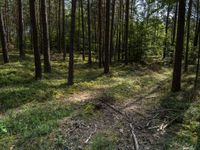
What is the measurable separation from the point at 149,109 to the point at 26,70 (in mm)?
9104

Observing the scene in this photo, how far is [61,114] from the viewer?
32.6 feet

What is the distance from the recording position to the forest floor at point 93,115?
7.92m

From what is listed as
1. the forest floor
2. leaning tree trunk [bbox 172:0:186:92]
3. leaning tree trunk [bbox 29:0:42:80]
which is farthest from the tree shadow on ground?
leaning tree trunk [bbox 29:0:42:80]

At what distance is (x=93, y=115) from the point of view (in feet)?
32.9

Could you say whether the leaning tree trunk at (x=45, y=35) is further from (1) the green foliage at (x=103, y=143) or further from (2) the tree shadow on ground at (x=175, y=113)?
(1) the green foliage at (x=103, y=143)

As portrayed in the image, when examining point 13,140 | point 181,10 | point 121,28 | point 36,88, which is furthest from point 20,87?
point 121,28

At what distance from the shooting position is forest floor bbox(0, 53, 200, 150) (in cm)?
792

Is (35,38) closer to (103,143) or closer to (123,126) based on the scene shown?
(123,126)

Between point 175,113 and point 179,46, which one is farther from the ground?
point 179,46

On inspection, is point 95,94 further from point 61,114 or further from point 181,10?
point 181,10

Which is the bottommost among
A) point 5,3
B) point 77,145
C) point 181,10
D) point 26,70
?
point 77,145

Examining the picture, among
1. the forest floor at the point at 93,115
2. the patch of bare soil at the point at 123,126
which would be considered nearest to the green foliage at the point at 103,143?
the forest floor at the point at 93,115

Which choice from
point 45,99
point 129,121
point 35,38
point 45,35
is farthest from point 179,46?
point 45,35

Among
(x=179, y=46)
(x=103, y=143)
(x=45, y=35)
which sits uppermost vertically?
(x=45, y=35)
